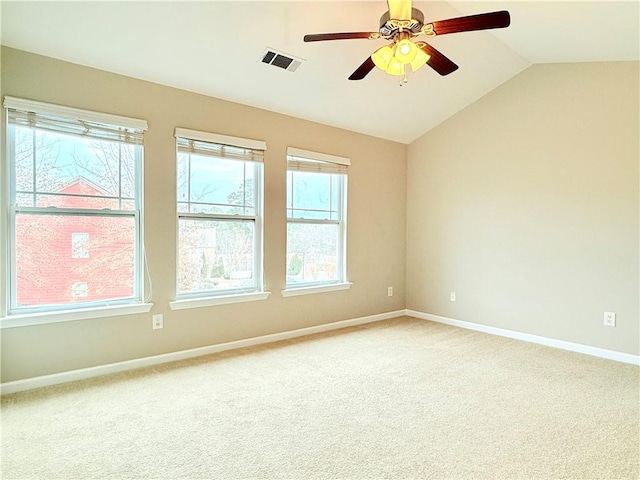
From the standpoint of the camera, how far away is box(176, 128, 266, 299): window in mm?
3570

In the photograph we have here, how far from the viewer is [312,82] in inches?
145

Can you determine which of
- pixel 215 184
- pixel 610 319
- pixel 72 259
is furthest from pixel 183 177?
pixel 610 319

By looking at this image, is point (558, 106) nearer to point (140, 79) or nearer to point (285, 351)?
point (285, 351)

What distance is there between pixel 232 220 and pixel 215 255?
0.39 m

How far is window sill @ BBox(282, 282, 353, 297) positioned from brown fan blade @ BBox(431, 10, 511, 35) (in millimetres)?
2903

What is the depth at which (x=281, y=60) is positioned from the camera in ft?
10.9

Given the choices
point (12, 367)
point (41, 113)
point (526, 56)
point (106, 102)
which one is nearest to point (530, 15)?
point (526, 56)

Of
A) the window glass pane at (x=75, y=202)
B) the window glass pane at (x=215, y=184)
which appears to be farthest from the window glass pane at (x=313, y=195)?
the window glass pane at (x=75, y=202)

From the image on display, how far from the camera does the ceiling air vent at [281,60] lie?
3.20 meters

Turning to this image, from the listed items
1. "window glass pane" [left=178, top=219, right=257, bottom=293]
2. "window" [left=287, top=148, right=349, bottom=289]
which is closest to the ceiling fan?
"window" [left=287, top=148, right=349, bottom=289]

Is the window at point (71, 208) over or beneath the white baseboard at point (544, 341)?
over

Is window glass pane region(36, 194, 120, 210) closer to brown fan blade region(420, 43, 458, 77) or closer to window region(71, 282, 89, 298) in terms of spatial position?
window region(71, 282, 89, 298)

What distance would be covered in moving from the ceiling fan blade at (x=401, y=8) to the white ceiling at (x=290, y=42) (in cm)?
91

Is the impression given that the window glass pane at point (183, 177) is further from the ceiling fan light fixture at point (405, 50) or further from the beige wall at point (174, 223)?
the ceiling fan light fixture at point (405, 50)
